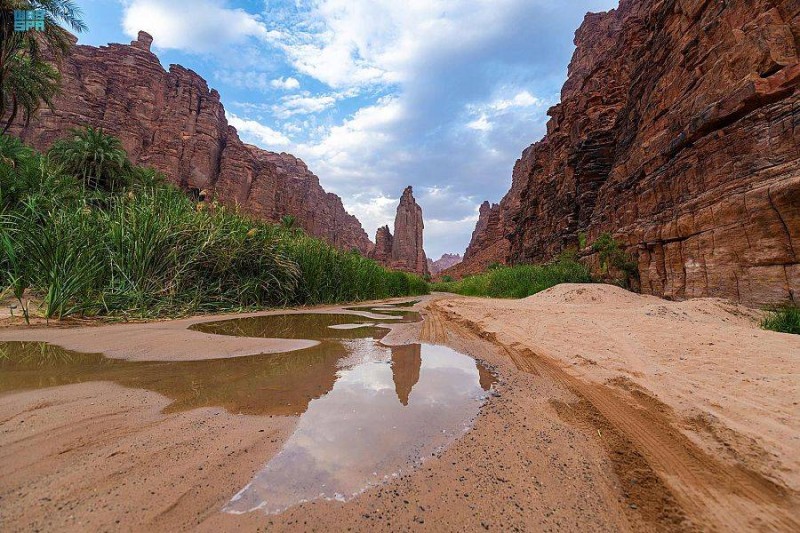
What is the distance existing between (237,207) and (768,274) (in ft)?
32.3

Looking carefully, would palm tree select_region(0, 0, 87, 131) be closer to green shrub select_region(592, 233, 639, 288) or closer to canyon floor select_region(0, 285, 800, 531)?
canyon floor select_region(0, 285, 800, 531)

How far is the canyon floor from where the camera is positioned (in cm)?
74

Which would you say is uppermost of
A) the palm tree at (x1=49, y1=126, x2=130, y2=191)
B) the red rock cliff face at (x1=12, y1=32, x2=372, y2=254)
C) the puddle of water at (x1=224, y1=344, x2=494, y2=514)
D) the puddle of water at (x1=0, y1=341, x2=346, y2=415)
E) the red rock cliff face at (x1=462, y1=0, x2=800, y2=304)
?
the red rock cliff face at (x1=12, y1=32, x2=372, y2=254)

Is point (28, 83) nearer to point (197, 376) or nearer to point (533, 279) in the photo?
point (197, 376)

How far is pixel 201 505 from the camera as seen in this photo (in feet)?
2.45

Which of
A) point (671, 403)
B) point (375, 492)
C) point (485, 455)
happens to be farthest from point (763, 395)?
point (375, 492)

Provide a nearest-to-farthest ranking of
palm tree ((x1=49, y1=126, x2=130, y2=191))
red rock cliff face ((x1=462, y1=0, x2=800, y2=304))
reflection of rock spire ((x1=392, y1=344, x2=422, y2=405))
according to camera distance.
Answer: reflection of rock spire ((x1=392, y1=344, x2=422, y2=405)) < red rock cliff face ((x1=462, y1=0, x2=800, y2=304)) < palm tree ((x1=49, y1=126, x2=130, y2=191))

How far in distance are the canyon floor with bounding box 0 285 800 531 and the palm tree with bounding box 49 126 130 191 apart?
59.7 ft

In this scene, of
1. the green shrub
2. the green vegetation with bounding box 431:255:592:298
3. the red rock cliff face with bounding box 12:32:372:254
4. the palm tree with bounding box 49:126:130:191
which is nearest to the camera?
the green shrub

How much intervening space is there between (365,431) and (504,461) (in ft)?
1.73

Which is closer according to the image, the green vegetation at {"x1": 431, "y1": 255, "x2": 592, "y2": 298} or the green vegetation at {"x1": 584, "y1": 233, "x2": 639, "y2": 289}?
the green vegetation at {"x1": 584, "y1": 233, "x2": 639, "y2": 289}

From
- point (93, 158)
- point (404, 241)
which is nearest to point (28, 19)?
point (93, 158)

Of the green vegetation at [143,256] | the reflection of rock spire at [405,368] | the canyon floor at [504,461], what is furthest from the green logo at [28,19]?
the reflection of rock spire at [405,368]

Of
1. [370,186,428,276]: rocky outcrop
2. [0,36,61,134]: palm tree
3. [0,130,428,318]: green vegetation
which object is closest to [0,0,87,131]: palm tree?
[0,36,61,134]: palm tree
